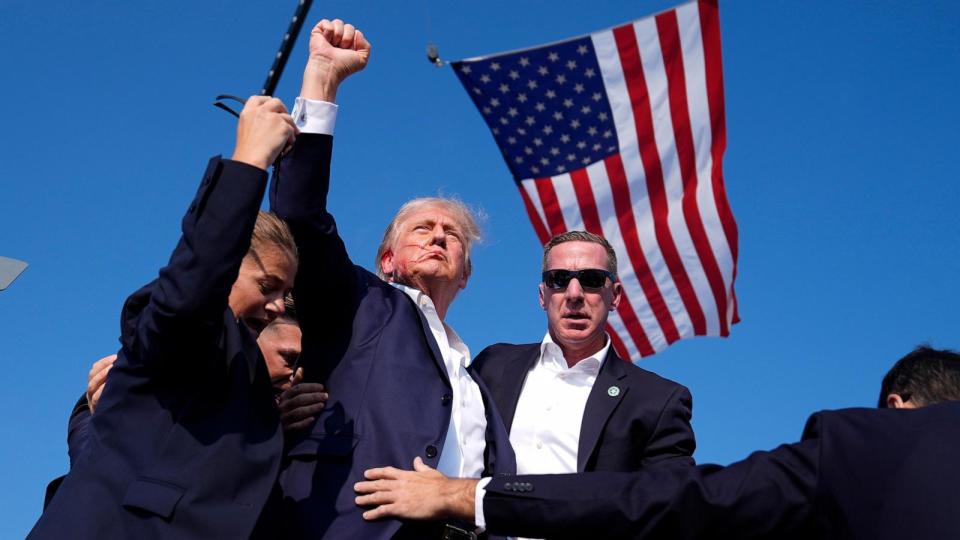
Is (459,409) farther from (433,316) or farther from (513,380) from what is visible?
(513,380)

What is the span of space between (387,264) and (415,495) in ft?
5.92

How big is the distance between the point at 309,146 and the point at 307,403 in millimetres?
925

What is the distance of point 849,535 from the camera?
3.21m

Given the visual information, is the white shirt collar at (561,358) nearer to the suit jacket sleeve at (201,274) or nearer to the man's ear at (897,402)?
the man's ear at (897,402)

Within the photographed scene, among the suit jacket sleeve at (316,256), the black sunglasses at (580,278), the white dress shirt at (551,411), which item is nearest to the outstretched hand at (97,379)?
the suit jacket sleeve at (316,256)

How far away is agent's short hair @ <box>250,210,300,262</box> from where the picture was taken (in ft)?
11.8

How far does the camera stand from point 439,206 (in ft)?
17.2

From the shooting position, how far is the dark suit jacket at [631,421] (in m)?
4.89

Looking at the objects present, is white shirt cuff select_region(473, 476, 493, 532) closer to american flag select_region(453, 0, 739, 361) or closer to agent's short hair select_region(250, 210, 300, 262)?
agent's short hair select_region(250, 210, 300, 262)

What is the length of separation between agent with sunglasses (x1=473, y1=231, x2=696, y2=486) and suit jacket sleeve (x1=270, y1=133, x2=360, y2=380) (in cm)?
134

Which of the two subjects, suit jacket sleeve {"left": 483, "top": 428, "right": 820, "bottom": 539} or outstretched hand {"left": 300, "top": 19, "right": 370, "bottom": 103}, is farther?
outstretched hand {"left": 300, "top": 19, "right": 370, "bottom": 103}

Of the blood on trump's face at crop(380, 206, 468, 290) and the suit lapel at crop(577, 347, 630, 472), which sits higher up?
the blood on trump's face at crop(380, 206, 468, 290)

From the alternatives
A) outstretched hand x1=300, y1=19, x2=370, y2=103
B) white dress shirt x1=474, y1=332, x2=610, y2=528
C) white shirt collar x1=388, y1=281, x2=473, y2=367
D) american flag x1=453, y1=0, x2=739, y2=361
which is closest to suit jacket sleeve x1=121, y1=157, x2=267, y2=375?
outstretched hand x1=300, y1=19, x2=370, y2=103

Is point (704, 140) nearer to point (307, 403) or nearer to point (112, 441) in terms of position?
point (307, 403)
